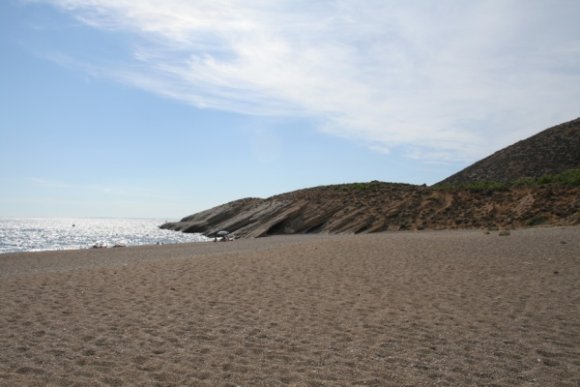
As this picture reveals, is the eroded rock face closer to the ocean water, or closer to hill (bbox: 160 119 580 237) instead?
hill (bbox: 160 119 580 237)

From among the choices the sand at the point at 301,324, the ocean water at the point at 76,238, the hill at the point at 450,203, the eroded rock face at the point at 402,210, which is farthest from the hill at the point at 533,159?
the sand at the point at 301,324

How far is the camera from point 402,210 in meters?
35.6

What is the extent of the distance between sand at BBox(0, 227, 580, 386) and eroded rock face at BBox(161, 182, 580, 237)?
14.4m

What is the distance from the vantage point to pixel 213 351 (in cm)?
704

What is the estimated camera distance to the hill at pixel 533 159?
49219mm

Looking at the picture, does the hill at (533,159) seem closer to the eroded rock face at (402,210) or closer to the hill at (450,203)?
the hill at (450,203)

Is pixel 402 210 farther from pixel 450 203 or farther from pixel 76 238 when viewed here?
pixel 76 238

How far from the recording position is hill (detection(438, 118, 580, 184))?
161 feet

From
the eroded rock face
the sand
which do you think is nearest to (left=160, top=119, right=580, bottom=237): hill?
the eroded rock face

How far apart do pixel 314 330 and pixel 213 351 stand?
198 cm

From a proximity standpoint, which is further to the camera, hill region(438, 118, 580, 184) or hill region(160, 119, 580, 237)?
hill region(438, 118, 580, 184)

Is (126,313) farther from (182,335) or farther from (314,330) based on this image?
(314,330)

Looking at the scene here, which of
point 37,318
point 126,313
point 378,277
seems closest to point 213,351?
point 126,313

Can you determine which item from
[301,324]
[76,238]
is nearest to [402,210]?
[301,324]
